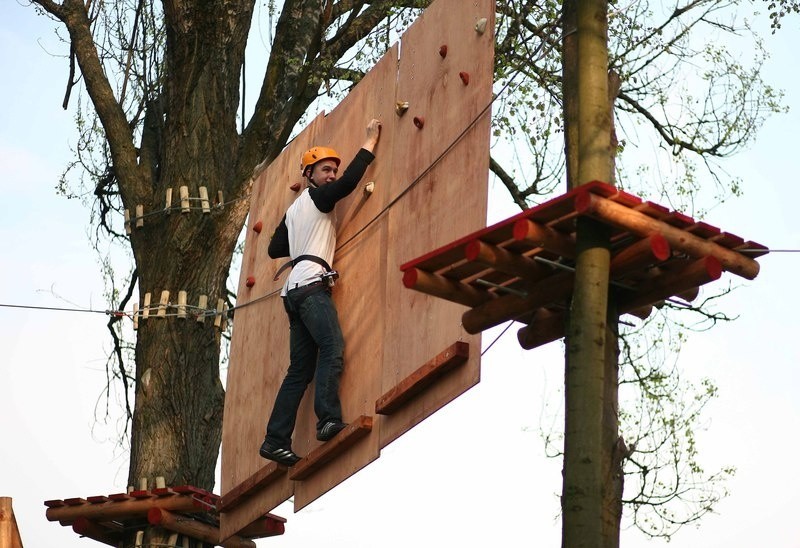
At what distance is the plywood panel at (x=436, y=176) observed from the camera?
26.1 ft

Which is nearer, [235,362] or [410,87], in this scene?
[410,87]

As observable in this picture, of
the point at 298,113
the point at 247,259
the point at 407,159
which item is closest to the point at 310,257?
the point at 407,159

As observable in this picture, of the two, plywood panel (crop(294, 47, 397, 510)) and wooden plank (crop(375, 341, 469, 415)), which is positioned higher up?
plywood panel (crop(294, 47, 397, 510))

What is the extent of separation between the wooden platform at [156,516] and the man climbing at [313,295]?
1.10 meters

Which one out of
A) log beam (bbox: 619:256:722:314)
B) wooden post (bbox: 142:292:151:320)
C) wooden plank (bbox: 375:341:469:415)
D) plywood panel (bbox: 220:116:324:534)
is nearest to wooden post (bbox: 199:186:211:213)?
wooden post (bbox: 142:292:151:320)

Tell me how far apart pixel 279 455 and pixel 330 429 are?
0.63 metres

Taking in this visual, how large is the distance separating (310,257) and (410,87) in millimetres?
1263

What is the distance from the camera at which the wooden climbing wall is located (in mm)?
8070

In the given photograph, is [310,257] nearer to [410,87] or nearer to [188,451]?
[410,87]

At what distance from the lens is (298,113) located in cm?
1434

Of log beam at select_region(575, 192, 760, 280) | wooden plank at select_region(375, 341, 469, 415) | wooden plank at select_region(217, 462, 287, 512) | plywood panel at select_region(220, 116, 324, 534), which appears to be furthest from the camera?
plywood panel at select_region(220, 116, 324, 534)

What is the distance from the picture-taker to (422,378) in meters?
8.01

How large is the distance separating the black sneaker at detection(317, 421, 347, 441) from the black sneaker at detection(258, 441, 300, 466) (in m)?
0.46

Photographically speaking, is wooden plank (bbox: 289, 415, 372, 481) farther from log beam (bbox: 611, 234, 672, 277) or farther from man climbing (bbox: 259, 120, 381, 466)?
log beam (bbox: 611, 234, 672, 277)
